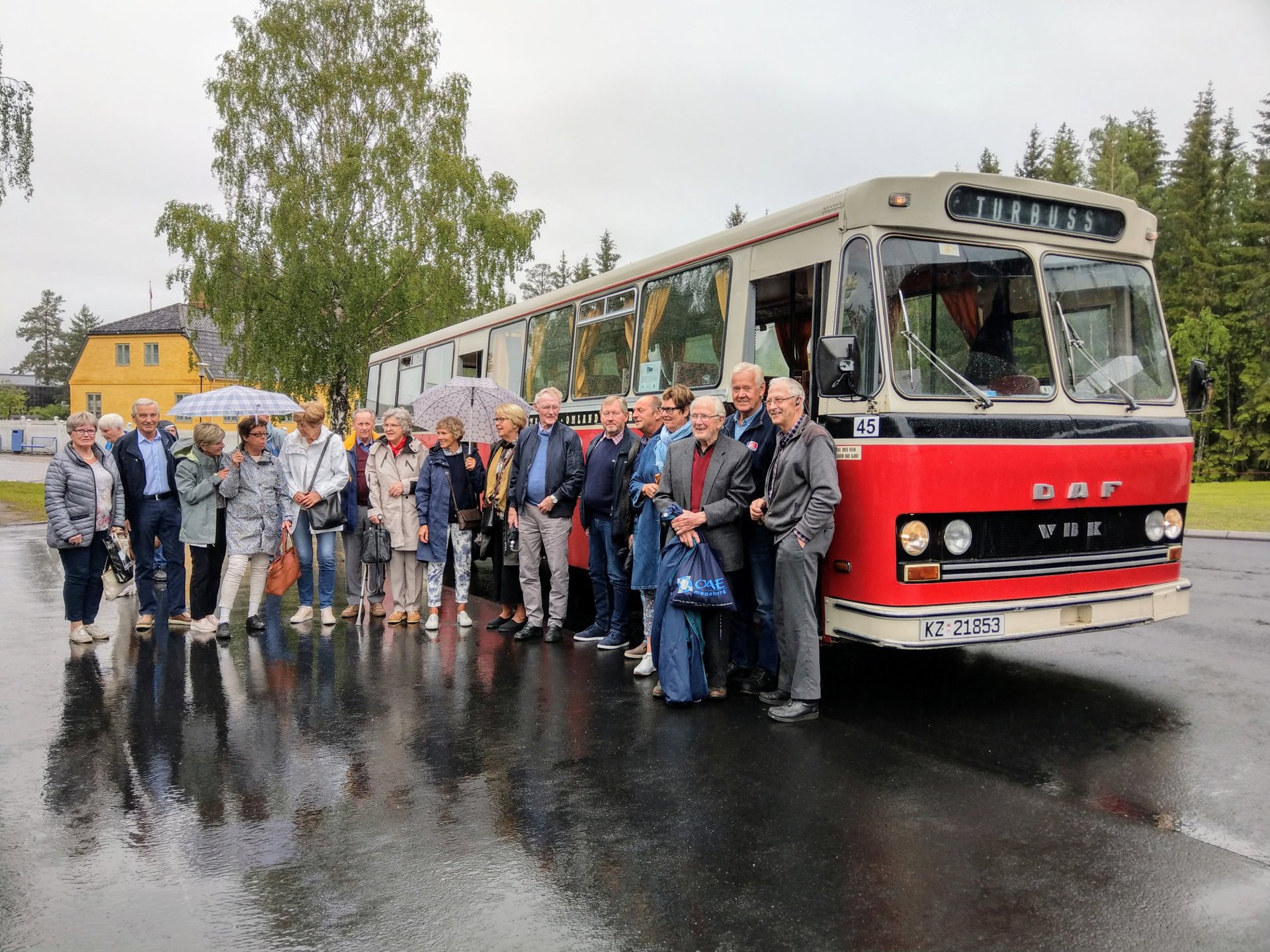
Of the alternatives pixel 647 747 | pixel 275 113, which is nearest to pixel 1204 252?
pixel 275 113

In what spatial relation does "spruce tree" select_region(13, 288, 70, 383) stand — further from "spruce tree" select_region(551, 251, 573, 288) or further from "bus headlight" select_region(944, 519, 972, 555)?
"bus headlight" select_region(944, 519, 972, 555)

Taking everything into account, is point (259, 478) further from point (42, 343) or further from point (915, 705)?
point (42, 343)

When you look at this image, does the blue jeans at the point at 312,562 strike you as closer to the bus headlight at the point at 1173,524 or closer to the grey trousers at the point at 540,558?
the grey trousers at the point at 540,558

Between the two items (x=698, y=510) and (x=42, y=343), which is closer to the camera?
(x=698, y=510)

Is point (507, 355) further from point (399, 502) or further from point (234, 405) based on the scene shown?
point (234, 405)

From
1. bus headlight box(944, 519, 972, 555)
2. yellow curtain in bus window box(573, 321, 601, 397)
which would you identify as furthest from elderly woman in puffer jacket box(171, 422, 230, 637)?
bus headlight box(944, 519, 972, 555)

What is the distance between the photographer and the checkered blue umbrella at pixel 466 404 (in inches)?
389

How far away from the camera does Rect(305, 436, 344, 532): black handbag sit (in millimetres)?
8914

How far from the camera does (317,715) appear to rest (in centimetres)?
629

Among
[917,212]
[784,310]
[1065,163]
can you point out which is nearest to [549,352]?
Result: [784,310]

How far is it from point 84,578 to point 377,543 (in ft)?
7.96

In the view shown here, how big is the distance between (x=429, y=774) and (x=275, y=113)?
2969cm

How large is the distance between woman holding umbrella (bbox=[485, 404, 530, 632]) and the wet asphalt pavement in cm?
129

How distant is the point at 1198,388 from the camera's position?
691 centimetres
